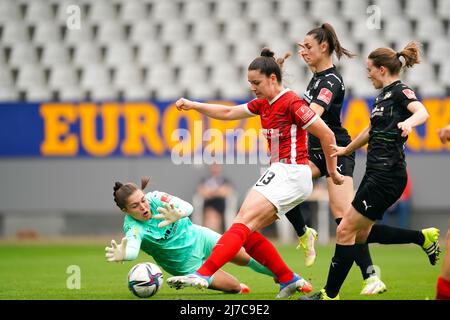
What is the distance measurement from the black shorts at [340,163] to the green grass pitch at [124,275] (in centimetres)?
114

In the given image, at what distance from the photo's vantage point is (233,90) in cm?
1753

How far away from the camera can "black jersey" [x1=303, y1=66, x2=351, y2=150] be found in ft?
25.1

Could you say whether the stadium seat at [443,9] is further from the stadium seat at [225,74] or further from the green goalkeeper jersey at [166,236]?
the green goalkeeper jersey at [166,236]

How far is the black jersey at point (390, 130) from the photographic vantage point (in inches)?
274

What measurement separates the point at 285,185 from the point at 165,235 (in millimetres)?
1272

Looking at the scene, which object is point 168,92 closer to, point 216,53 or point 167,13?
point 216,53

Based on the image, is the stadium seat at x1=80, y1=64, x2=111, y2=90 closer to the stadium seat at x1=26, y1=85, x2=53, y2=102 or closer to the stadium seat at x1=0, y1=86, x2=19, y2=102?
the stadium seat at x1=26, y1=85, x2=53, y2=102

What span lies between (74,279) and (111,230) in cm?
745

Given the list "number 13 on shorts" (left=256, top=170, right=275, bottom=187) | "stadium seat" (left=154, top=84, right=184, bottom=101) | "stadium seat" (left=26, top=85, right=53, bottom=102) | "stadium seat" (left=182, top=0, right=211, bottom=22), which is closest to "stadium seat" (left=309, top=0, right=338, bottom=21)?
"stadium seat" (left=182, top=0, right=211, bottom=22)

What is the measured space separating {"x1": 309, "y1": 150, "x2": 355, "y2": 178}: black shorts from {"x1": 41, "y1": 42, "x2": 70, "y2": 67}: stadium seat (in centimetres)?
1115

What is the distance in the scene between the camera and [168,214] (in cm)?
701

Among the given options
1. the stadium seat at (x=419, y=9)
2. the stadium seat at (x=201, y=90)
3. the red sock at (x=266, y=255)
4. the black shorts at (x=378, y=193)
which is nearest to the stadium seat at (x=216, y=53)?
the stadium seat at (x=201, y=90)

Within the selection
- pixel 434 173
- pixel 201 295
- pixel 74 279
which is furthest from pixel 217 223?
pixel 201 295
